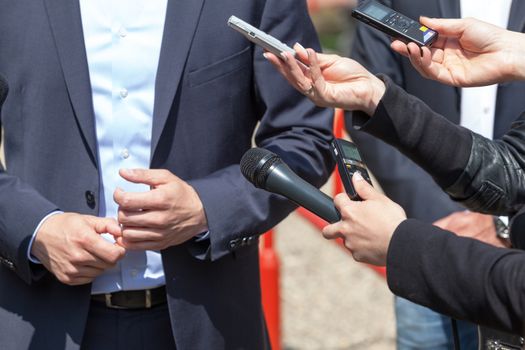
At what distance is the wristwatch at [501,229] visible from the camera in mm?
3145

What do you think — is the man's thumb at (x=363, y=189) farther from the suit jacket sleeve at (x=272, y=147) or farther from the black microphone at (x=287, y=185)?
the suit jacket sleeve at (x=272, y=147)

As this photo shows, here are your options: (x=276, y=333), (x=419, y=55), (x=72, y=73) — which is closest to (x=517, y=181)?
(x=419, y=55)

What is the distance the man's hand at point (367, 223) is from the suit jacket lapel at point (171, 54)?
626mm

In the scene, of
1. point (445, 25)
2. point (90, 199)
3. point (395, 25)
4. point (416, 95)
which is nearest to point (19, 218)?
point (90, 199)

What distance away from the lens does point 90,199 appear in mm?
2586

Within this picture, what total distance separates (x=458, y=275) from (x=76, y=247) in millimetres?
958

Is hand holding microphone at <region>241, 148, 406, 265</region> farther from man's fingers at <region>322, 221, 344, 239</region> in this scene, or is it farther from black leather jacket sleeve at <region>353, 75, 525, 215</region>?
black leather jacket sleeve at <region>353, 75, 525, 215</region>

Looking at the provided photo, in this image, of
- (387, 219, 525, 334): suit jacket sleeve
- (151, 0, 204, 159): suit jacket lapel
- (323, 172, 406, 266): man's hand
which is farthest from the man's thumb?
(151, 0, 204, 159): suit jacket lapel

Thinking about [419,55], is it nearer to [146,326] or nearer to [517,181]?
[517,181]

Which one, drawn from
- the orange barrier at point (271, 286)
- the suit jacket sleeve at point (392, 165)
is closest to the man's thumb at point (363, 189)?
the suit jacket sleeve at point (392, 165)

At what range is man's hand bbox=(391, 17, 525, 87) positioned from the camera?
238cm

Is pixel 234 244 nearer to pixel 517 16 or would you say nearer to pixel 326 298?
pixel 517 16

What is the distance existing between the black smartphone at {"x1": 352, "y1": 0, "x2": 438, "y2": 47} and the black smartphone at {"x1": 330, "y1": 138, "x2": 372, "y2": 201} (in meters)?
0.29

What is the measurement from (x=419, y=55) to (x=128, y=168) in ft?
2.64
